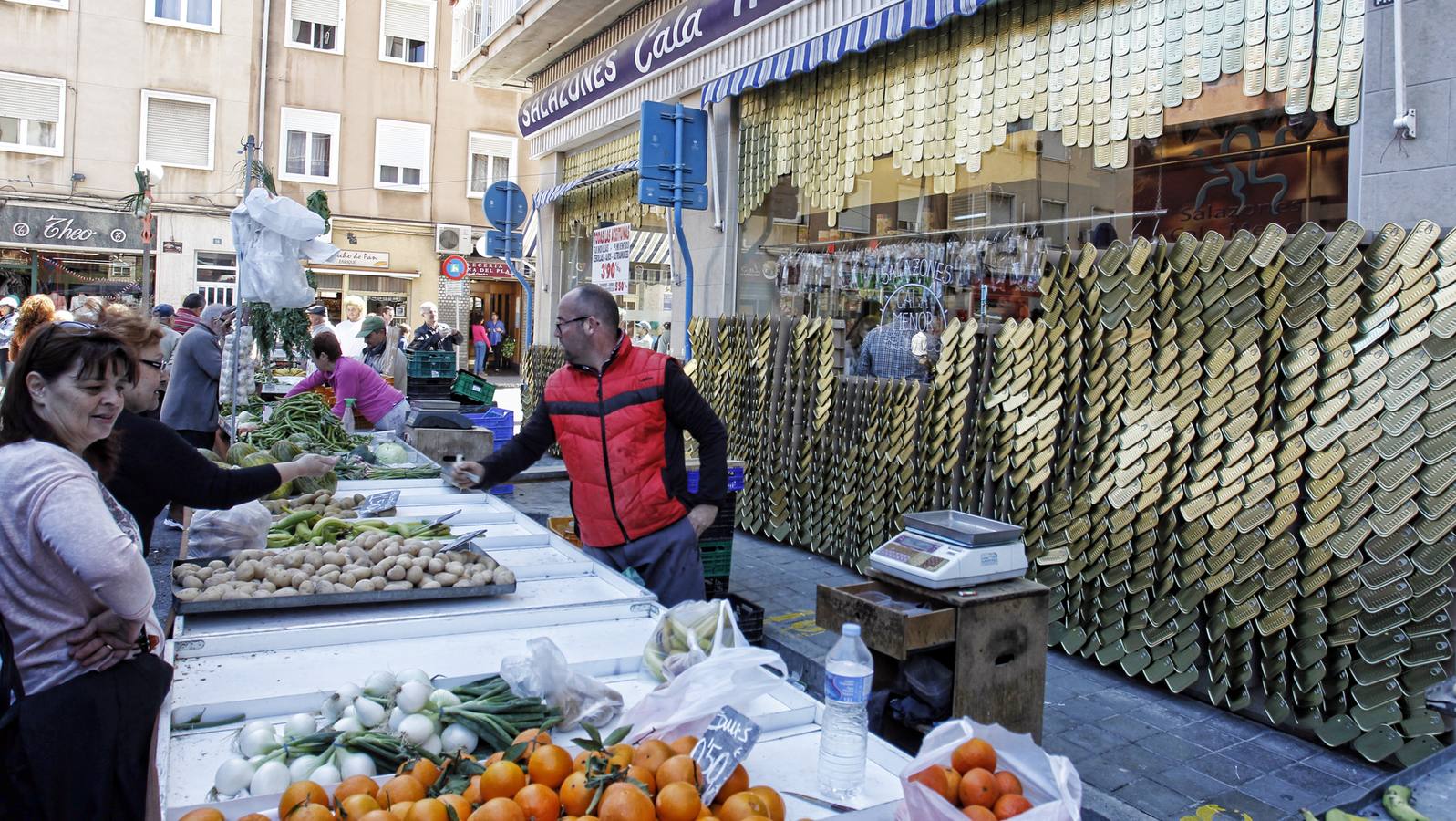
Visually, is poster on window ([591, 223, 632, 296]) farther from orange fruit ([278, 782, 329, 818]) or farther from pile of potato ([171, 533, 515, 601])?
orange fruit ([278, 782, 329, 818])

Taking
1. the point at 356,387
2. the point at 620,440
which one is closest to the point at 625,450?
the point at 620,440

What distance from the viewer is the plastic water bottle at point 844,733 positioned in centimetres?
231

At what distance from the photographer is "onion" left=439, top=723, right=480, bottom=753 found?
2363 millimetres

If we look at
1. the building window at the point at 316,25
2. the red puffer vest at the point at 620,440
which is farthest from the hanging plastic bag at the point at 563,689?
the building window at the point at 316,25

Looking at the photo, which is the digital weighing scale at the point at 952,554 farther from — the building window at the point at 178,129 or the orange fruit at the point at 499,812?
the building window at the point at 178,129

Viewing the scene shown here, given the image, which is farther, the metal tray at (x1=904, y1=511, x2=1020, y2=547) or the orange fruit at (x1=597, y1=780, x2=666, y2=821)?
the metal tray at (x1=904, y1=511, x2=1020, y2=547)

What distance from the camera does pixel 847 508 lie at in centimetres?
777

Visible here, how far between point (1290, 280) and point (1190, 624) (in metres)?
1.79

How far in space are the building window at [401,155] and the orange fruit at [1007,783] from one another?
2814cm

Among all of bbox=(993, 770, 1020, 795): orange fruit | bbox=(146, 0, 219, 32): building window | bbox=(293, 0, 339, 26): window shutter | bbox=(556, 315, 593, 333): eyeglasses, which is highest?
bbox=(293, 0, 339, 26): window shutter

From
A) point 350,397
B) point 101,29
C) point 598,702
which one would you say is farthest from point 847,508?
point 101,29

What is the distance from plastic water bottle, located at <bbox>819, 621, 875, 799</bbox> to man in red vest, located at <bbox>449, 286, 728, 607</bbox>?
220 centimetres

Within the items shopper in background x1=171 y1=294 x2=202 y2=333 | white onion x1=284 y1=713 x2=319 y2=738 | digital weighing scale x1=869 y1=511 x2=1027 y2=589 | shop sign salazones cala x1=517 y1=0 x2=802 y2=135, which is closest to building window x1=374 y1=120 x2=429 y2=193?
shop sign salazones cala x1=517 y1=0 x2=802 y2=135

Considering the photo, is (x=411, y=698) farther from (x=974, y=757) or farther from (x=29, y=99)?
(x=29, y=99)
